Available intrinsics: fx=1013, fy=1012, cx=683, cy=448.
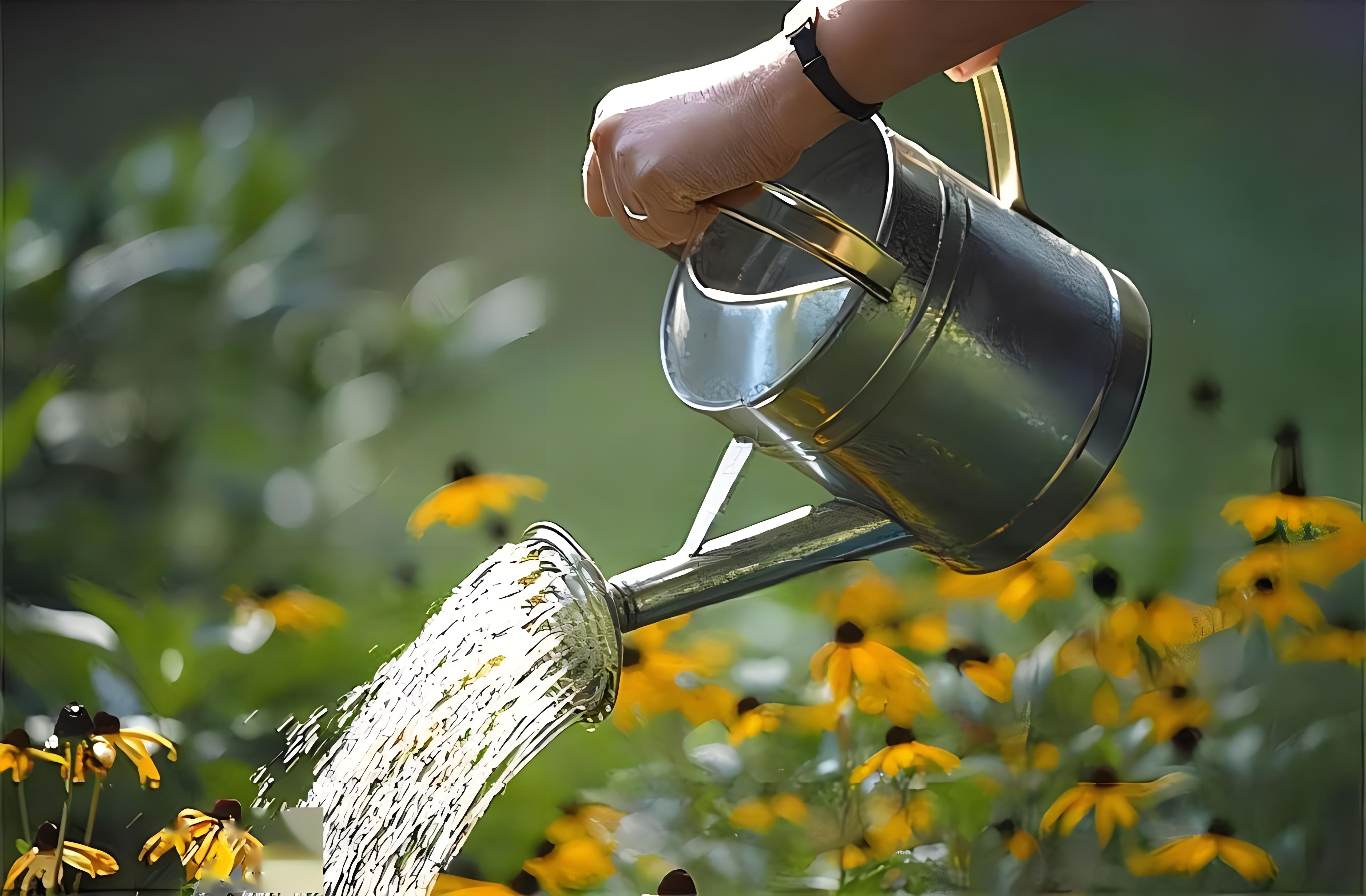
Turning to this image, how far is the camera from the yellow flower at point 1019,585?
1019 millimetres

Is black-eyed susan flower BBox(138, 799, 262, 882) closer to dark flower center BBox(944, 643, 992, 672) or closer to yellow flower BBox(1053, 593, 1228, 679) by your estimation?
dark flower center BBox(944, 643, 992, 672)

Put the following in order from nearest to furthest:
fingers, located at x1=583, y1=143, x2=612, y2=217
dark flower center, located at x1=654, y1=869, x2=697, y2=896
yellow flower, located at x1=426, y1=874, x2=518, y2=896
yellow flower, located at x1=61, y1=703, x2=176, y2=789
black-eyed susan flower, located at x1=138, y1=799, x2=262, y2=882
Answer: fingers, located at x1=583, y1=143, x2=612, y2=217 → black-eyed susan flower, located at x1=138, y1=799, x2=262, y2=882 → dark flower center, located at x1=654, y1=869, x2=697, y2=896 → yellow flower, located at x1=61, y1=703, x2=176, y2=789 → yellow flower, located at x1=426, y1=874, x2=518, y2=896

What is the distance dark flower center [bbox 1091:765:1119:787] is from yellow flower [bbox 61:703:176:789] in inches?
34.0

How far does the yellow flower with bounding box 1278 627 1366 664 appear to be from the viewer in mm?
1046

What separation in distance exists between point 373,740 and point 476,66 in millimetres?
796

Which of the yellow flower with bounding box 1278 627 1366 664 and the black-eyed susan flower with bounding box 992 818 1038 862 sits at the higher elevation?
the yellow flower with bounding box 1278 627 1366 664

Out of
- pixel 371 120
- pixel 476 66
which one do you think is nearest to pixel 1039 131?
pixel 476 66

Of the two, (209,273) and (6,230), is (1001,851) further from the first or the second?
(6,230)

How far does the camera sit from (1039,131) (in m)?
1.06

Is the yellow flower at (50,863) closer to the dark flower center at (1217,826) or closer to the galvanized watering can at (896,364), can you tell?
the galvanized watering can at (896,364)

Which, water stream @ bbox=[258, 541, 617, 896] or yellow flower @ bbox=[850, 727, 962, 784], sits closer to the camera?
water stream @ bbox=[258, 541, 617, 896]

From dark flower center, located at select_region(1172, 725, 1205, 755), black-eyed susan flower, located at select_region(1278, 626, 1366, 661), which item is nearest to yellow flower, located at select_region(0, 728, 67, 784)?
dark flower center, located at select_region(1172, 725, 1205, 755)

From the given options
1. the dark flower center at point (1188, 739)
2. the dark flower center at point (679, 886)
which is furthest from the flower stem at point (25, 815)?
the dark flower center at point (1188, 739)

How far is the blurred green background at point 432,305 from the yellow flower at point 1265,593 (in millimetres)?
22
